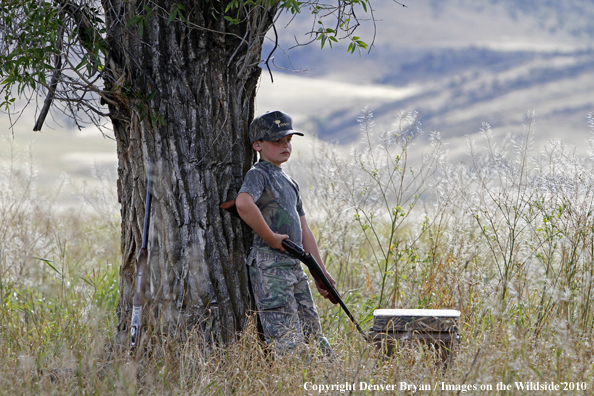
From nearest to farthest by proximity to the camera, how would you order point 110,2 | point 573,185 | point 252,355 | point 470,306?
1. point 252,355
2. point 110,2
3. point 573,185
4. point 470,306

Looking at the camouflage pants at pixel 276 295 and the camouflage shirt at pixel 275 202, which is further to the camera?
the camouflage shirt at pixel 275 202

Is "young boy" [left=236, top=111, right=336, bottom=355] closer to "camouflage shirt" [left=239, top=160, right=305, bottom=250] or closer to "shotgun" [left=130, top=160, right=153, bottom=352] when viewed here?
"camouflage shirt" [left=239, top=160, right=305, bottom=250]

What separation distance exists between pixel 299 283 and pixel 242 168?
0.94m

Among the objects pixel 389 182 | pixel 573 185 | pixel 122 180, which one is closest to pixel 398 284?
pixel 389 182

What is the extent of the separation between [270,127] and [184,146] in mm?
621

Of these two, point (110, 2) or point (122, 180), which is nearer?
point (110, 2)

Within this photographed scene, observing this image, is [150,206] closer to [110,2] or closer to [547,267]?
[110,2]

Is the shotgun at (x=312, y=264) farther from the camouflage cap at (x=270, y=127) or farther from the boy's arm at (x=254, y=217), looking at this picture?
the camouflage cap at (x=270, y=127)

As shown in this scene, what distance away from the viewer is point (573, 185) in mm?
4035

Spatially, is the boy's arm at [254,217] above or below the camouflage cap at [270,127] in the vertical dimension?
below

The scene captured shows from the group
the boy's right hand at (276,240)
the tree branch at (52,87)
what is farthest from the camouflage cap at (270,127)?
the tree branch at (52,87)

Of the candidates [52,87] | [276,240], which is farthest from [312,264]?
[52,87]

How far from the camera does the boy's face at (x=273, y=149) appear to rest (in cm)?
374

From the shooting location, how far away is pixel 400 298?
4.78m
